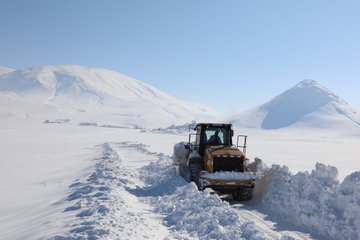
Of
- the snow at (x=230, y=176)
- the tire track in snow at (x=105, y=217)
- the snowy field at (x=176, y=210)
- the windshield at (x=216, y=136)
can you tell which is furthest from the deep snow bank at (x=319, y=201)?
the tire track in snow at (x=105, y=217)

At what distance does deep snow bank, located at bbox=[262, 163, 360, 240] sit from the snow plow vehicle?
0.90m

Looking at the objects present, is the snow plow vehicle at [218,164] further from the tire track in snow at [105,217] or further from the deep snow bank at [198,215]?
the tire track in snow at [105,217]

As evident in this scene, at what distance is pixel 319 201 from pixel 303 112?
525 feet

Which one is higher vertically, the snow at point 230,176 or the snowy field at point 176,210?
the snow at point 230,176

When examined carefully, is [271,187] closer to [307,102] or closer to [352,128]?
[352,128]

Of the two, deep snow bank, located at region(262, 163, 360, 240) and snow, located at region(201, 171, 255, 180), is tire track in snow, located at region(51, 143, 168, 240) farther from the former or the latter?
deep snow bank, located at region(262, 163, 360, 240)

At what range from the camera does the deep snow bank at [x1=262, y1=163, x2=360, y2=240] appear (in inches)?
352

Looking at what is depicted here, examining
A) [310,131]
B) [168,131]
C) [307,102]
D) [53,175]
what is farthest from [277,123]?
[53,175]

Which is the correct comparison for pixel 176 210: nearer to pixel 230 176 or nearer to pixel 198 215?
pixel 198 215

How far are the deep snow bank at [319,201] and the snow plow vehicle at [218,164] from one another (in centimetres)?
90

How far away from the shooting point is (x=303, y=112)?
16425cm

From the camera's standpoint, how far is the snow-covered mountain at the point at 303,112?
496ft

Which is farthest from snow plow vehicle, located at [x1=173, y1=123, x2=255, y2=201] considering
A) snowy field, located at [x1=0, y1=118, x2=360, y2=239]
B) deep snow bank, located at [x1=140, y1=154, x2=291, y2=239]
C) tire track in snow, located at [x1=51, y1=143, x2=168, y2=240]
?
tire track in snow, located at [x1=51, y1=143, x2=168, y2=240]

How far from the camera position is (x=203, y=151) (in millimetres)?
14789
